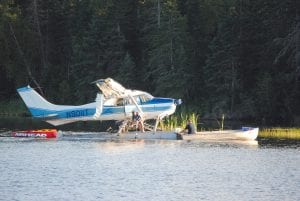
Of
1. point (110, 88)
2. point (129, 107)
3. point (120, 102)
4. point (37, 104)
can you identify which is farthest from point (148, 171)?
point (37, 104)

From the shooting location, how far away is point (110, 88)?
40.4 m

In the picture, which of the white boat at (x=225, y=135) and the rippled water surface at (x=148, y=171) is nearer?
the rippled water surface at (x=148, y=171)

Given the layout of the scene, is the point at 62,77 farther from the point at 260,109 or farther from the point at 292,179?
the point at 292,179

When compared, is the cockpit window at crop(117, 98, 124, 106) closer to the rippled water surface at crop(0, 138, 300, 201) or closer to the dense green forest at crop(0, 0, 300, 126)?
the rippled water surface at crop(0, 138, 300, 201)

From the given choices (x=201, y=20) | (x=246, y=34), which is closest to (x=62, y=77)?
(x=201, y=20)

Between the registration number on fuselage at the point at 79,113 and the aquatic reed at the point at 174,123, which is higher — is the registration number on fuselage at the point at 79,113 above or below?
above

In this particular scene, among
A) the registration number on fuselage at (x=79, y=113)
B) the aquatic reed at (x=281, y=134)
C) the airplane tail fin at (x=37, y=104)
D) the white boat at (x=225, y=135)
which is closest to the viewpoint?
the white boat at (x=225, y=135)

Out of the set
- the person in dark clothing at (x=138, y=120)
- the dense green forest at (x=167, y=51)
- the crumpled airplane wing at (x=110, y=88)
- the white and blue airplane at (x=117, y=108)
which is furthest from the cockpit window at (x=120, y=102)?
the dense green forest at (x=167, y=51)

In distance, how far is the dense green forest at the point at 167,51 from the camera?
62344mm

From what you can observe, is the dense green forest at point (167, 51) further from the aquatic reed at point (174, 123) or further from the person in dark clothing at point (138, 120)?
the person in dark clothing at point (138, 120)

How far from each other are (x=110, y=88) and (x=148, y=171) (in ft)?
44.5

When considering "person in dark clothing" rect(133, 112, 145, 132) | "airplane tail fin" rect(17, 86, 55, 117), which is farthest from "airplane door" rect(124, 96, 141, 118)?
"airplane tail fin" rect(17, 86, 55, 117)

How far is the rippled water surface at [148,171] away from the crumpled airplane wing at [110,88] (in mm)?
3400

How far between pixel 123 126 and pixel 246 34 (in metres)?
27.4
